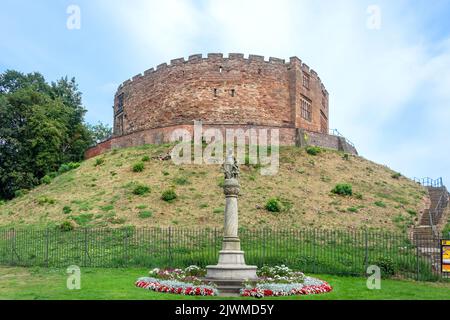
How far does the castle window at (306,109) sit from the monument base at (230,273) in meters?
28.6

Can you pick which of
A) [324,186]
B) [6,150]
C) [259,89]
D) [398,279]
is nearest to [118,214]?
[324,186]

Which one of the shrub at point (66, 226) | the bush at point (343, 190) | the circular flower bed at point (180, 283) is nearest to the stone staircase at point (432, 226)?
the bush at point (343, 190)

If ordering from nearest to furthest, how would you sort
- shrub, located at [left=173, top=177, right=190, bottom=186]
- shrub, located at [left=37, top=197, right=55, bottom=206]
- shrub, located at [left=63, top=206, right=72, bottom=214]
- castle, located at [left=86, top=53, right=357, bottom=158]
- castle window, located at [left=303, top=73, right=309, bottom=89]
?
shrub, located at [left=63, top=206, right=72, bottom=214]
shrub, located at [left=37, top=197, right=55, bottom=206]
shrub, located at [left=173, top=177, right=190, bottom=186]
castle, located at [left=86, top=53, right=357, bottom=158]
castle window, located at [left=303, top=73, right=309, bottom=89]

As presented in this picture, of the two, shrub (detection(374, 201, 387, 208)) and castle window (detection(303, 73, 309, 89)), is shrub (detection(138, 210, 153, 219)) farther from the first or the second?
castle window (detection(303, 73, 309, 89))

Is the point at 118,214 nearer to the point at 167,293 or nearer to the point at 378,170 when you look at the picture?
the point at 167,293

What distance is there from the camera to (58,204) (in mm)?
30062

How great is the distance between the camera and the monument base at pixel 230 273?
1336cm

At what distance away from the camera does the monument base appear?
13.4m

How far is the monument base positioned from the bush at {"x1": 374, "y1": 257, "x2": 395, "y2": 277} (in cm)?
→ 628

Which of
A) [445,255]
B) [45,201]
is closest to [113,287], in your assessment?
[445,255]

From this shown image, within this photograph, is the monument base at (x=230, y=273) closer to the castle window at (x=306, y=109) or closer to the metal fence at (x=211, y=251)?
the metal fence at (x=211, y=251)

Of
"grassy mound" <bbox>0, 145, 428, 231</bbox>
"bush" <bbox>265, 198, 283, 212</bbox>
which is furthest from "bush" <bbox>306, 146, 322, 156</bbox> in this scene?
"bush" <bbox>265, 198, 283, 212</bbox>

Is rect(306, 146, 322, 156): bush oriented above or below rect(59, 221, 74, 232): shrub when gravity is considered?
above

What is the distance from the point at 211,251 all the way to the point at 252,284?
24.9 feet
